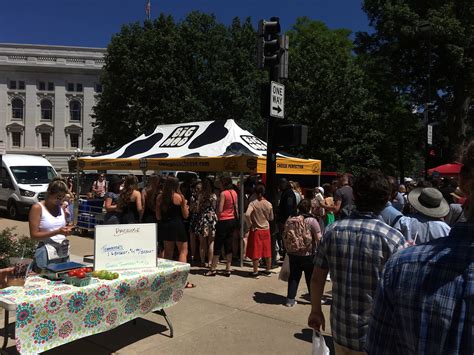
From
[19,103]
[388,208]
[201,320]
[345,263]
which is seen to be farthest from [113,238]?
[19,103]

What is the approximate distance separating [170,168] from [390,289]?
8.85 m

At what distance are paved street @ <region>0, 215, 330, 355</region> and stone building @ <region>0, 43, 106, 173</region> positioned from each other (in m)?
56.2

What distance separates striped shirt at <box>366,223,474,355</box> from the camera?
110cm

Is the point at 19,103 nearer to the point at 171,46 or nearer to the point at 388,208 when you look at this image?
the point at 171,46

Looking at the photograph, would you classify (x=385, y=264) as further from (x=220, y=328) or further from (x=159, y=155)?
(x=159, y=155)

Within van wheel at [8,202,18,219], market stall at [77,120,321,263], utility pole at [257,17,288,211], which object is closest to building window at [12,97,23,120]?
van wheel at [8,202,18,219]

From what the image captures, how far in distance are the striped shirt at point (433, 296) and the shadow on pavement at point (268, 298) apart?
5010 mm

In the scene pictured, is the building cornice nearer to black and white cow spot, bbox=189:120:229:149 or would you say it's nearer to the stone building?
the stone building

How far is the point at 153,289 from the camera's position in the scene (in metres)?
4.37

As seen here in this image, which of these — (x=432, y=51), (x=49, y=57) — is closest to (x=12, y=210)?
(x=432, y=51)

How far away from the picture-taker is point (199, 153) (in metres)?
9.40

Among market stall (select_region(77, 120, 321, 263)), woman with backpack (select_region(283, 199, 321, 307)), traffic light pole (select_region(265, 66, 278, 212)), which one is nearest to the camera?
woman with backpack (select_region(283, 199, 321, 307))

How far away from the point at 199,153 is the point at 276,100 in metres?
2.53

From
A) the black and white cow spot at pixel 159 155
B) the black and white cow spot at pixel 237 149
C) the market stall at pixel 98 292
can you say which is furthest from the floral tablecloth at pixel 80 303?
the black and white cow spot at pixel 159 155
